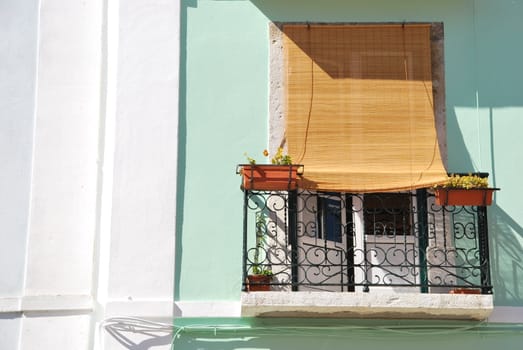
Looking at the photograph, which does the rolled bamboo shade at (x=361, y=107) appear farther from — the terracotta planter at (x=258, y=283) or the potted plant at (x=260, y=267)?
the terracotta planter at (x=258, y=283)

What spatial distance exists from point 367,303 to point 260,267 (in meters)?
1.04

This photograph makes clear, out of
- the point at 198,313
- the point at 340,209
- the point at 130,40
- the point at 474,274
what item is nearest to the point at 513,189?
the point at 474,274

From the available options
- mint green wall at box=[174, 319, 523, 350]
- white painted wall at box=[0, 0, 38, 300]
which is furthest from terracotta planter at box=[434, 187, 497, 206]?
white painted wall at box=[0, 0, 38, 300]

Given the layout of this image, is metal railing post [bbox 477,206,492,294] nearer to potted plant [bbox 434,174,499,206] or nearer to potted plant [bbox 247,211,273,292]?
potted plant [bbox 434,174,499,206]

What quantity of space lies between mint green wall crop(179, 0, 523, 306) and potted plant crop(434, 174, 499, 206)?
44 cm

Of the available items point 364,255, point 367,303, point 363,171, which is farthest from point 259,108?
point 367,303

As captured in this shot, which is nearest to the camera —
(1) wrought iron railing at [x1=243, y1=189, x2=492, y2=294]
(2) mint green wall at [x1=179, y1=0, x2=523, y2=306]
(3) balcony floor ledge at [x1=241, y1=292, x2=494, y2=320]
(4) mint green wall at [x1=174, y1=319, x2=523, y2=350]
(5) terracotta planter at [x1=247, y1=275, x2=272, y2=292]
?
(3) balcony floor ledge at [x1=241, y1=292, x2=494, y2=320]

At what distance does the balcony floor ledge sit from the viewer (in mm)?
8102

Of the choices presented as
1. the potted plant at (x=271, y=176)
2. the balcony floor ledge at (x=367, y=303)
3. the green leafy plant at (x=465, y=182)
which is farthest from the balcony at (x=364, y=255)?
the green leafy plant at (x=465, y=182)

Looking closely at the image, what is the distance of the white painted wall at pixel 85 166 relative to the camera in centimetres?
848

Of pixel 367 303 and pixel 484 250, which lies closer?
pixel 367 303

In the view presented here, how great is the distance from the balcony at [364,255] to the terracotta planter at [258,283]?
0.05 feet

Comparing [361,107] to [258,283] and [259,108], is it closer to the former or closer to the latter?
[259,108]

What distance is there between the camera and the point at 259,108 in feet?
29.6
